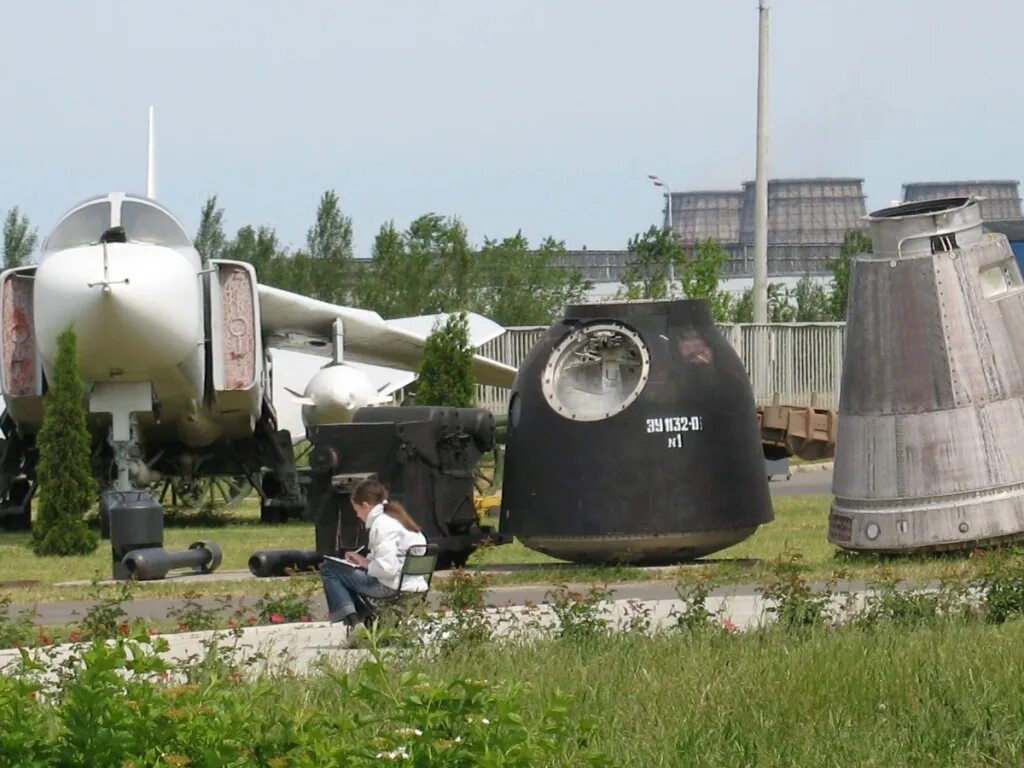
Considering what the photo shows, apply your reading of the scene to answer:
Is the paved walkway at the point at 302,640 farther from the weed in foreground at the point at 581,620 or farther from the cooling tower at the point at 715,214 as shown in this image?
the cooling tower at the point at 715,214

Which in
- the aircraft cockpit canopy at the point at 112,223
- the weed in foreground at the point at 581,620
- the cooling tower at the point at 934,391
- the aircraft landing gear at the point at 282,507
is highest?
the aircraft cockpit canopy at the point at 112,223

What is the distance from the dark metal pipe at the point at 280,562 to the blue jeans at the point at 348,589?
5.02 metres

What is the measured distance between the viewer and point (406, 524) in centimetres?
1082

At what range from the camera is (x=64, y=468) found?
64.7 ft

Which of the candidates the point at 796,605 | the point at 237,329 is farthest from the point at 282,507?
the point at 796,605

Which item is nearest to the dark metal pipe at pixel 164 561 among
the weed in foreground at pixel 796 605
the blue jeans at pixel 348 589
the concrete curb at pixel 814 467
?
the blue jeans at pixel 348 589

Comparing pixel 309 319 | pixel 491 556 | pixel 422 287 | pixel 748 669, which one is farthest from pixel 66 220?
pixel 422 287

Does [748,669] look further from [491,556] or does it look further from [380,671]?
[491,556]

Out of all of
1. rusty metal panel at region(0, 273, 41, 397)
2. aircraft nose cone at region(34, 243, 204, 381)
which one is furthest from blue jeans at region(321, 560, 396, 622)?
rusty metal panel at region(0, 273, 41, 397)

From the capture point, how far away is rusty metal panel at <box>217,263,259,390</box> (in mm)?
22484

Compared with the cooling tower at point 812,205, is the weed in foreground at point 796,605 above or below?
below

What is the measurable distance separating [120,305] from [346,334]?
652 cm

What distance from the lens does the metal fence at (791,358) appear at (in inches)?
1526

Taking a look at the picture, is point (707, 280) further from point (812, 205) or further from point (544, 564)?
point (812, 205)
